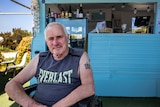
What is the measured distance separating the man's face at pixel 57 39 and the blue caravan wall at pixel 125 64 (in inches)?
79.8

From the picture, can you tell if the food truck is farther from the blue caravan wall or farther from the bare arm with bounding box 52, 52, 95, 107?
the bare arm with bounding box 52, 52, 95, 107

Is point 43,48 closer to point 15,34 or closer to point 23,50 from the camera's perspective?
point 23,50

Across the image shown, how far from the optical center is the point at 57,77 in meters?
1.98

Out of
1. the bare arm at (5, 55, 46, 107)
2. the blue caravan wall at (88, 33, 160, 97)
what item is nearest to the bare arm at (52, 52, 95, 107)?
the bare arm at (5, 55, 46, 107)

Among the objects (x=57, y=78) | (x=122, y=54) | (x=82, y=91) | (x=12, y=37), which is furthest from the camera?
(x=12, y=37)

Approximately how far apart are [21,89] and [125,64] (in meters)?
2.49

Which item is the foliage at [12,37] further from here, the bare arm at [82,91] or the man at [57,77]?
the bare arm at [82,91]

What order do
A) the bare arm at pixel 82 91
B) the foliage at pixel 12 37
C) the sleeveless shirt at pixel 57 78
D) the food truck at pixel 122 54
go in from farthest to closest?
the foliage at pixel 12 37 → the food truck at pixel 122 54 → the sleeveless shirt at pixel 57 78 → the bare arm at pixel 82 91

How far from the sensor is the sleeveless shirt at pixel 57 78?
1962 mm

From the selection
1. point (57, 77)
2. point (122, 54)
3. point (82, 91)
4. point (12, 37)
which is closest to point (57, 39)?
point (57, 77)

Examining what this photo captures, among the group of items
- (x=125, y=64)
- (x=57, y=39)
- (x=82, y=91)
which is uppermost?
(x=57, y=39)

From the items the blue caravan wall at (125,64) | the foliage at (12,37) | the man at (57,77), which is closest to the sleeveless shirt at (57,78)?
the man at (57,77)

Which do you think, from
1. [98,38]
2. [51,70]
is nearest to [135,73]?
[98,38]

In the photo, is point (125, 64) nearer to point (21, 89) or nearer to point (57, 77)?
point (57, 77)
